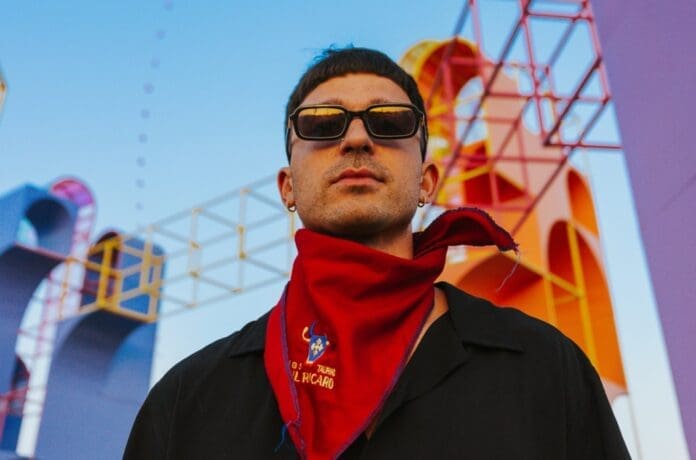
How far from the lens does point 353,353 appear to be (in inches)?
60.2

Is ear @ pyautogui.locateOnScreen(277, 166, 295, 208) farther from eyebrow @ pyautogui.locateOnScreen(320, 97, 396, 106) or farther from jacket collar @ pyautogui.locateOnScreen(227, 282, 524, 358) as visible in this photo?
jacket collar @ pyautogui.locateOnScreen(227, 282, 524, 358)

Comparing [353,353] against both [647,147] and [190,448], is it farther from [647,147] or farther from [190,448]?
[647,147]

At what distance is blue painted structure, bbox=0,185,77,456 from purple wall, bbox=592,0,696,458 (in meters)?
9.27

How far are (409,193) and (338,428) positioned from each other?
607 mm

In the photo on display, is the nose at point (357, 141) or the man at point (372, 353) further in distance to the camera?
the nose at point (357, 141)

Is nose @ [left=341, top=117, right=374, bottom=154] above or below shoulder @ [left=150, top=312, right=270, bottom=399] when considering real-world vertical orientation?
above

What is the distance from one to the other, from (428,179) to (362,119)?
0.33 meters

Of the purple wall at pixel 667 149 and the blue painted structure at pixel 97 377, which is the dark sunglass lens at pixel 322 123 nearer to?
the purple wall at pixel 667 149

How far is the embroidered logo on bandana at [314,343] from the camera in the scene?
160cm

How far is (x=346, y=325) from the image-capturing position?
156cm

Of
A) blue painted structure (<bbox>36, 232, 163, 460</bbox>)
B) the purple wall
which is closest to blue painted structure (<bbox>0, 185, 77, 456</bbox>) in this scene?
blue painted structure (<bbox>36, 232, 163, 460</bbox>)

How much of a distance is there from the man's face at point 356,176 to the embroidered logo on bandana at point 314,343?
255mm

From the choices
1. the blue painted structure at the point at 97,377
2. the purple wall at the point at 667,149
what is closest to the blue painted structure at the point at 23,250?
the blue painted structure at the point at 97,377

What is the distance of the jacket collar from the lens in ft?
5.22
